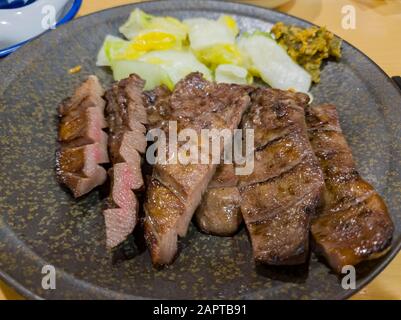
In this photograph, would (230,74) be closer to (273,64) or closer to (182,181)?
(273,64)

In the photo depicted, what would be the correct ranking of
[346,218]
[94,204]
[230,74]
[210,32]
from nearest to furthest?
[346,218], [94,204], [230,74], [210,32]

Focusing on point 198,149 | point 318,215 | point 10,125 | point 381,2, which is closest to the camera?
point 318,215

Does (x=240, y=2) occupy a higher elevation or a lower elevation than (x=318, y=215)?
higher

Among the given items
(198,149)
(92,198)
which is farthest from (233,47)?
(92,198)

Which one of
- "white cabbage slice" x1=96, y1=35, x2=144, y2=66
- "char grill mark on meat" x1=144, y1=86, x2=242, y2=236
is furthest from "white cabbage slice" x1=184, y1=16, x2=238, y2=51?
"char grill mark on meat" x1=144, y1=86, x2=242, y2=236

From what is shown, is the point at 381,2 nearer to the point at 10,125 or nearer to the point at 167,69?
the point at 167,69

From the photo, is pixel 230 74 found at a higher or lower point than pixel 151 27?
lower

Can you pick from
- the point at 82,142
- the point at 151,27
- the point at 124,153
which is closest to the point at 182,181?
the point at 124,153
